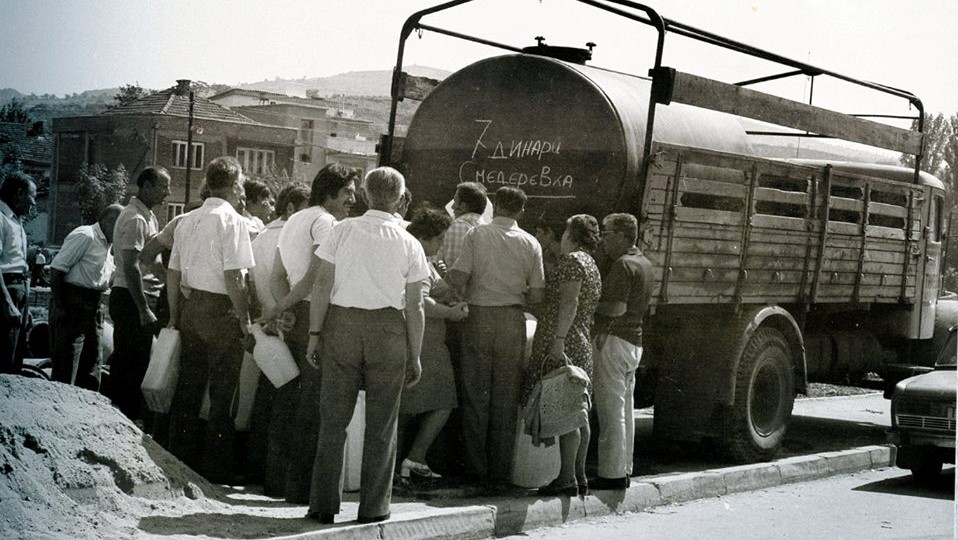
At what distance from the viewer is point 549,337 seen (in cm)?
705

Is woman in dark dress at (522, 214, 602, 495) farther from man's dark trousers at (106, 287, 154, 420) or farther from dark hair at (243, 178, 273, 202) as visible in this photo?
man's dark trousers at (106, 287, 154, 420)

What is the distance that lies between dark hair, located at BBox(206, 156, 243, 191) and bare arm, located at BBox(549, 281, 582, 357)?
1964 mm

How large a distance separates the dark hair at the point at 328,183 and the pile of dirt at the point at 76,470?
155 centimetres

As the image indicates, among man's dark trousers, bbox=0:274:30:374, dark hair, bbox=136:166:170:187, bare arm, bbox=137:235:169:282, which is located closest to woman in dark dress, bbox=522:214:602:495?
bare arm, bbox=137:235:169:282

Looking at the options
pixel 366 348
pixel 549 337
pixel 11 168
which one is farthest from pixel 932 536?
pixel 11 168

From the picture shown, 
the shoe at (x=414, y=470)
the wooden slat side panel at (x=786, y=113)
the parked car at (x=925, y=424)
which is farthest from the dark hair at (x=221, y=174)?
the parked car at (x=925, y=424)

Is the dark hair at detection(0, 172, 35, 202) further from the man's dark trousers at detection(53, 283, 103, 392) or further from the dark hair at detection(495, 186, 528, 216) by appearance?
the dark hair at detection(495, 186, 528, 216)

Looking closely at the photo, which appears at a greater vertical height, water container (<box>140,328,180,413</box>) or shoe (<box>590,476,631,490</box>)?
water container (<box>140,328,180,413</box>)

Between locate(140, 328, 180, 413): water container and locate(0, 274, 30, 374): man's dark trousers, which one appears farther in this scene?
locate(0, 274, 30, 374): man's dark trousers

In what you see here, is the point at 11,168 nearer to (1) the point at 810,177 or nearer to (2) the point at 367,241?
(2) the point at 367,241

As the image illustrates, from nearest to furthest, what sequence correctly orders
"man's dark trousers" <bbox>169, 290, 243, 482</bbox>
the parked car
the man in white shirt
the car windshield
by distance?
1. the man in white shirt
2. "man's dark trousers" <bbox>169, 290, 243, 482</bbox>
3. the parked car
4. the car windshield

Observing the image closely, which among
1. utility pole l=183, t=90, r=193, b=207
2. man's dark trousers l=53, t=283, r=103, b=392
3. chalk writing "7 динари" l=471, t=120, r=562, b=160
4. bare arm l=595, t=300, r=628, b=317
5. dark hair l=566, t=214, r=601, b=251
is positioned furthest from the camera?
chalk writing "7 динари" l=471, t=120, r=562, b=160

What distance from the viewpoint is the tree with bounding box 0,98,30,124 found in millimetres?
6043

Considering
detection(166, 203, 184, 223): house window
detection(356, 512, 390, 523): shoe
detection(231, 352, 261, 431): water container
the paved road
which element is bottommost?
the paved road
